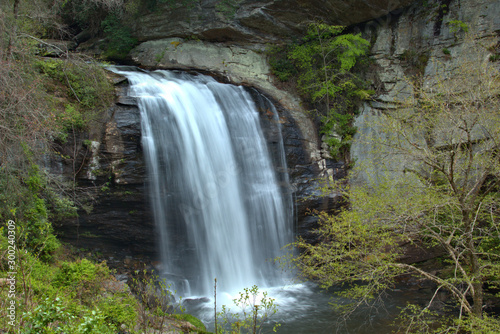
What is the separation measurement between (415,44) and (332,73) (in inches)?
146

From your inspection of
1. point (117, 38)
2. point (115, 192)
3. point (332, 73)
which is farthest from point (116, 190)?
point (332, 73)

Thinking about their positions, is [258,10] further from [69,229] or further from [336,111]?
[69,229]

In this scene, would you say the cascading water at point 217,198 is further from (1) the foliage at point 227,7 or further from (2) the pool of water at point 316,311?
(1) the foliage at point 227,7

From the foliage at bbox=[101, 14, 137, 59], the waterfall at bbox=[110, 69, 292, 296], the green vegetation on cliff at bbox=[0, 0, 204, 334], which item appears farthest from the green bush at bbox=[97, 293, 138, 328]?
the foliage at bbox=[101, 14, 137, 59]

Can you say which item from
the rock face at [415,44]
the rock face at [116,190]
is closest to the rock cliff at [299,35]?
the rock face at [415,44]

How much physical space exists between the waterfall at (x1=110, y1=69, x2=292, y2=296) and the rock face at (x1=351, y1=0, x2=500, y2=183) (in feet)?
14.3

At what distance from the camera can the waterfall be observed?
400 inches

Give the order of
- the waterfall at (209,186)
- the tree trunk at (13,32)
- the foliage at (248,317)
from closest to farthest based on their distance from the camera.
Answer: the foliage at (248,317)
the tree trunk at (13,32)
the waterfall at (209,186)

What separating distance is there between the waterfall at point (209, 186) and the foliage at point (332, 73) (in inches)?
112

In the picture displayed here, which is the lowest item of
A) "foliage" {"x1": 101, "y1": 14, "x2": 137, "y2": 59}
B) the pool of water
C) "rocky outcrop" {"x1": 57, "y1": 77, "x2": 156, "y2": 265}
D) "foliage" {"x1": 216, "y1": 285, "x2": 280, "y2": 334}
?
the pool of water

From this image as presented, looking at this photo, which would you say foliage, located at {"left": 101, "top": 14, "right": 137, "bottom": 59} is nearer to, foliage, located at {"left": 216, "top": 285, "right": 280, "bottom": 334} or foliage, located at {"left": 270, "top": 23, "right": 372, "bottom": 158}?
foliage, located at {"left": 270, "top": 23, "right": 372, "bottom": 158}

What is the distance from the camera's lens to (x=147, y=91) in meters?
11.2

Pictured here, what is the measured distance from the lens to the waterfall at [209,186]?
33.3 ft

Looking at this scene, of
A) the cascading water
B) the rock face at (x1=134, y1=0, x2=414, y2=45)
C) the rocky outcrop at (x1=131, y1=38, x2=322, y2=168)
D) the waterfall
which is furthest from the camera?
Answer: the rock face at (x1=134, y1=0, x2=414, y2=45)
